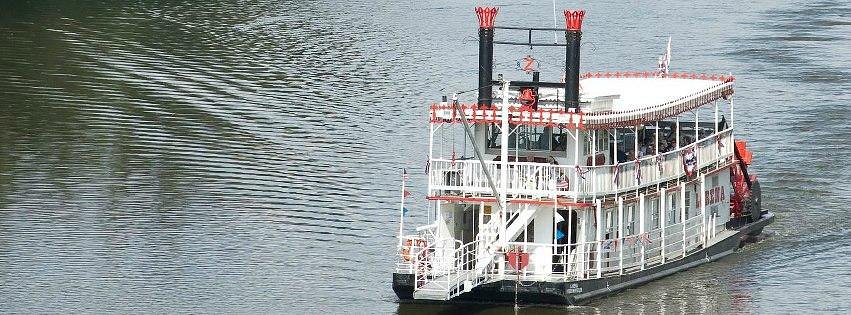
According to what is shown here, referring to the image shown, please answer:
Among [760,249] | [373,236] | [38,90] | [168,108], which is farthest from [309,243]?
[38,90]

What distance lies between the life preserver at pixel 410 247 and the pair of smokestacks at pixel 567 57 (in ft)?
10.5

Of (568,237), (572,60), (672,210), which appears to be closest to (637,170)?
(672,210)

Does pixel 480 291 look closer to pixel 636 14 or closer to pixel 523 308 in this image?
pixel 523 308

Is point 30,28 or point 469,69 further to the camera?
point 30,28

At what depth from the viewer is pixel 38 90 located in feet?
227

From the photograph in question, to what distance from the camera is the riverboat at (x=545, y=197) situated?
38.3 meters

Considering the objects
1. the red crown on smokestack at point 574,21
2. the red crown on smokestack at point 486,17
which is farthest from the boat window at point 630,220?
the red crown on smokestack at point 486,17

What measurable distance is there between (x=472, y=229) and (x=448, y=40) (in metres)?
45.5

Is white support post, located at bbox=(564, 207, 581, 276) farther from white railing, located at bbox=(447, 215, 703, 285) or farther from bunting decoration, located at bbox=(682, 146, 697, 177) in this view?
bunting decoration, located at bbox=(682, 146, 697, 177)

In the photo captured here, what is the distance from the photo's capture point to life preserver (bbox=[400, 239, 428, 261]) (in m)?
38.0

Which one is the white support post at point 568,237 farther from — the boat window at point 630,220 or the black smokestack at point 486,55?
the black smokestack at point 486,55

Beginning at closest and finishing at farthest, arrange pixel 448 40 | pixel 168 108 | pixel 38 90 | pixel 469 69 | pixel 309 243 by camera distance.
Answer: pixel 309 243, pixel 168 108, pixel 38 90, pixel 469 69, pixel 448 40

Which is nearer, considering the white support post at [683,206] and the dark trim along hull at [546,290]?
the dark trim along hull at [546,290]

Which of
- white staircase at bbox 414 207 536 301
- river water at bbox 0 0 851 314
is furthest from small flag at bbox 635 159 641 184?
white staircase at bbox 414 207 536 301
